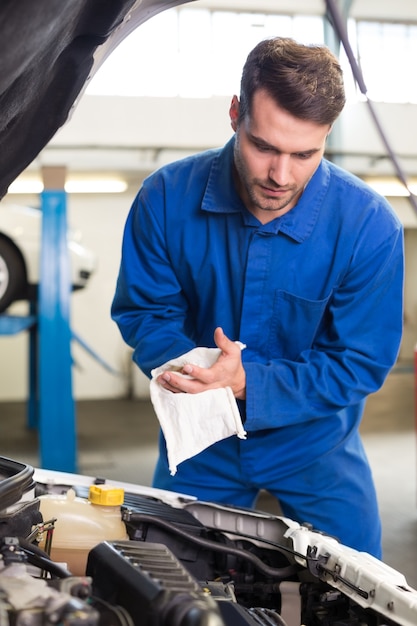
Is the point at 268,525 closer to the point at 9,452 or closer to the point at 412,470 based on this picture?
the point at 412,470

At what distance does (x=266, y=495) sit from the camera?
3898 millimetres

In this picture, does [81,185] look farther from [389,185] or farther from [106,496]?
[106,496]

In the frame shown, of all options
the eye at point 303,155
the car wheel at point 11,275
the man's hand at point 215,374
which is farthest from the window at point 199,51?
the man's hand at point 215,374

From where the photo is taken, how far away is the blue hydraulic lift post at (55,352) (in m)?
3.92

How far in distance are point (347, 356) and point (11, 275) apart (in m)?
3.02

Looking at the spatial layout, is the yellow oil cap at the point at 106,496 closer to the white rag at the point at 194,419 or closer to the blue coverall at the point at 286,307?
the white rag at the point at 194,419

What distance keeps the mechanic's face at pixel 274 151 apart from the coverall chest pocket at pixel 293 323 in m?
0.23

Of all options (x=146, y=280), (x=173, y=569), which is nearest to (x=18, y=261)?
(x=146, y=280)

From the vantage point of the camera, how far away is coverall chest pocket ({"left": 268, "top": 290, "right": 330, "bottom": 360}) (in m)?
1.68

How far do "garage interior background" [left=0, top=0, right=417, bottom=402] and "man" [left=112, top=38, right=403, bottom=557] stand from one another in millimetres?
5224

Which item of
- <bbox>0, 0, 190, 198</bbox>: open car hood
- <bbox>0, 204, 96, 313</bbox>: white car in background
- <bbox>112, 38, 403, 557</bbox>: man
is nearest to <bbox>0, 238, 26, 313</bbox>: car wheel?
<bbox>0, 204, 96, 313</bbox>: white car in background

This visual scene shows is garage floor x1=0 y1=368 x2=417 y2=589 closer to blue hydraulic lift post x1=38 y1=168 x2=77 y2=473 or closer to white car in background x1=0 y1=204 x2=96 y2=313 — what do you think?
blue hydraulic lift post x1=38 y1=168 x2=77 y2=473

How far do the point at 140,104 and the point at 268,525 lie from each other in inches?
238

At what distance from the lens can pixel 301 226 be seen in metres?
1.65
